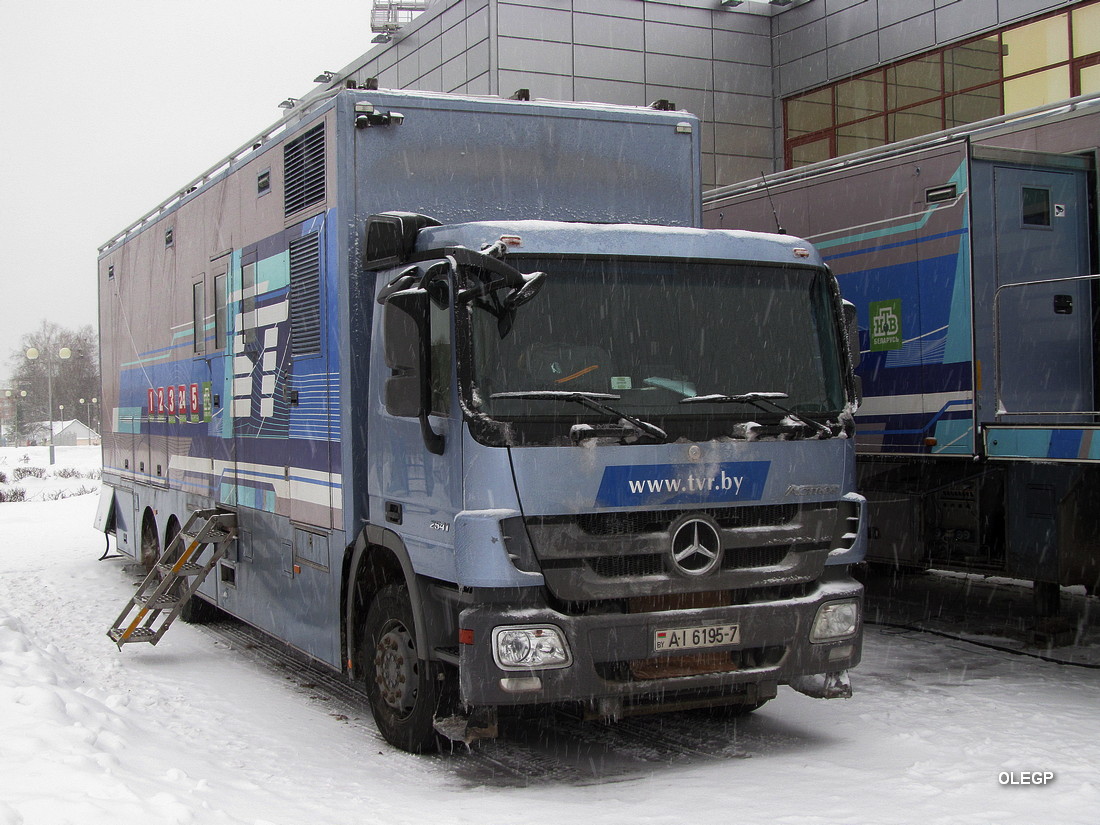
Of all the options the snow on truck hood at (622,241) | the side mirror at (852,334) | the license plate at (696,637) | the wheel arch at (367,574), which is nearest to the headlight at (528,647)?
the license plate at (696,637)

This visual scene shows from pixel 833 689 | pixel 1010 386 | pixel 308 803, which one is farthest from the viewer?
pixel 1010 386

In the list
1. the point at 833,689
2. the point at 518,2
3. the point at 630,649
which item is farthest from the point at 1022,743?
the point at 518,2

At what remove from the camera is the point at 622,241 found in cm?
594

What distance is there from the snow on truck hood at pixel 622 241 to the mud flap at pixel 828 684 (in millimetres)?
2207

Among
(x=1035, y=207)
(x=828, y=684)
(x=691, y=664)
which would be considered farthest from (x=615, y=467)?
(x=1035, y=207)

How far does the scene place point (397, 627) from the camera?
20.9ft

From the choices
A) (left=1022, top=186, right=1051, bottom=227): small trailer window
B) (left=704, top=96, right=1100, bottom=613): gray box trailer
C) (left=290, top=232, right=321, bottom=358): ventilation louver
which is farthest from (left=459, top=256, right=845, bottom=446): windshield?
(left=1022, top=186, right=1051, bottom=227): small trailer window

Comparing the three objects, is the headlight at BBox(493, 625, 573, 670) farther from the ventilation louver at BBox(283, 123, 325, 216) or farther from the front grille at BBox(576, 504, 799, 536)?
the ventilation louver at BBox(283, 123, 325, 216)

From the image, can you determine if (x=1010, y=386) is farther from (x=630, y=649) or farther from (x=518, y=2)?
(x=518, y=2)

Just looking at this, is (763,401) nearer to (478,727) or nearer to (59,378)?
(478,727)

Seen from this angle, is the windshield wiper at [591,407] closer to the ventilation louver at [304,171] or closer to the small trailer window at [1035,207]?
the ventilation louver at [304,171]

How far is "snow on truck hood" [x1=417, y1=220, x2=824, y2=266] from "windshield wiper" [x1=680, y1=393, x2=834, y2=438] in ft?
2.51

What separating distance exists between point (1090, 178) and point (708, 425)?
5183 mm

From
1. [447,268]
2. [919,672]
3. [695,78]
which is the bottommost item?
[919,672]
